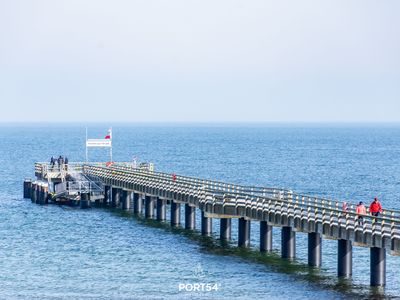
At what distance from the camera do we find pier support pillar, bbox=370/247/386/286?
160 ft

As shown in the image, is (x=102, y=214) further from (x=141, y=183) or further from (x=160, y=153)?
(x=160, y=153)

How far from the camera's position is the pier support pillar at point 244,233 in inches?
2413

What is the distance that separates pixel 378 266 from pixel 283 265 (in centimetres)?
770

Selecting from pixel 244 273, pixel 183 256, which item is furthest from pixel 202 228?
pixel 244 273

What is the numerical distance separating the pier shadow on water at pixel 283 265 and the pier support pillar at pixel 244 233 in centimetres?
35

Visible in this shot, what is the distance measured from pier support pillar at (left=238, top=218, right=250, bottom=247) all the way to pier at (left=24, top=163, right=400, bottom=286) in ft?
0.17

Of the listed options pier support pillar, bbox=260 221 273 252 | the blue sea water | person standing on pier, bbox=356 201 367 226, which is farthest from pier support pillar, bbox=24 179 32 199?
person standing on pier, bbox=356 201 367 226

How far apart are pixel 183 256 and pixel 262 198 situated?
16.1 feet

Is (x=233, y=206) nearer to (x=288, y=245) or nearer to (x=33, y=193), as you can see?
(x=288, y=245)

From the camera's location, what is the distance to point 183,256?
5916 centimetres

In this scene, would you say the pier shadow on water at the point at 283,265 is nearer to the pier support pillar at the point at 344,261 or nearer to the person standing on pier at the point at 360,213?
the pier support pillar at the point at 344,261

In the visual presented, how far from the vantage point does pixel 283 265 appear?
5588 cm

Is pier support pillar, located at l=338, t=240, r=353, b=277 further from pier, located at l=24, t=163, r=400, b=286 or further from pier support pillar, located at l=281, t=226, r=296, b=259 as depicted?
pier support pillar, located at l=281, t=226, r=296, b=259

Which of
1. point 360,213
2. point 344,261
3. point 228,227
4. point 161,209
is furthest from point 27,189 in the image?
point 360,213
